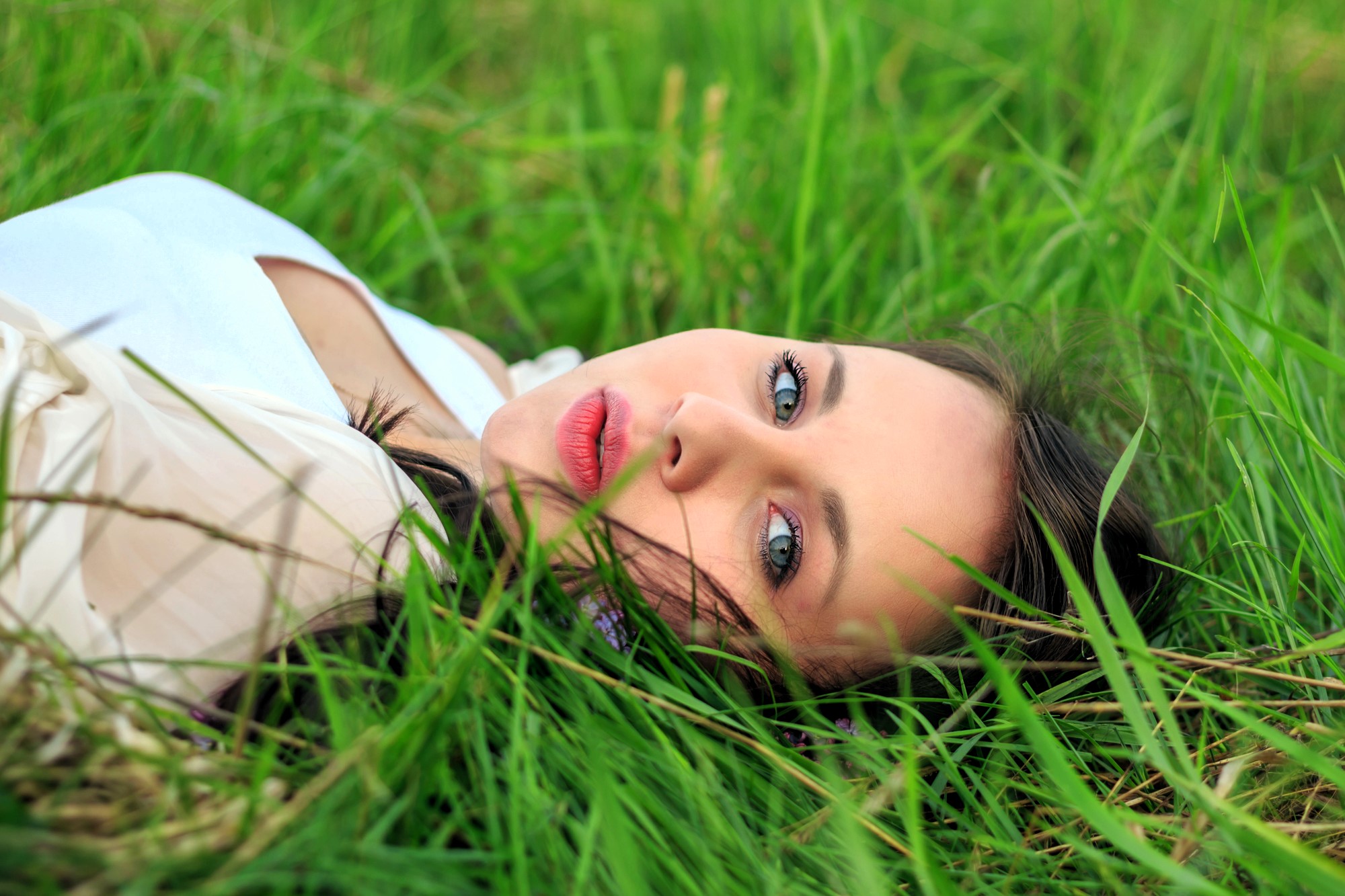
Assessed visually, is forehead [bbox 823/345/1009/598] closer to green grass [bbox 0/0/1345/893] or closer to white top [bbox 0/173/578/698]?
green grass [bbox 0/0/1345/893]

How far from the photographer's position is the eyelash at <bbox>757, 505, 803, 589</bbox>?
1371 mm

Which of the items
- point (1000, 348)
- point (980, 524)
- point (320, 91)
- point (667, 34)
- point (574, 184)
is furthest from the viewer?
point (667, 34)

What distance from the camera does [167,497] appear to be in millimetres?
1033

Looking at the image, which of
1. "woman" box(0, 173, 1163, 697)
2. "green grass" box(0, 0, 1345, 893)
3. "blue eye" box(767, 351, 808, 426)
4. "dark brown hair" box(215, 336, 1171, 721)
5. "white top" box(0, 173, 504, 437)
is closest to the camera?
"green grass" box(0, 0, 1345, 893)

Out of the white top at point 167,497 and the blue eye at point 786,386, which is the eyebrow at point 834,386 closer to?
the blue eye at point 786,386

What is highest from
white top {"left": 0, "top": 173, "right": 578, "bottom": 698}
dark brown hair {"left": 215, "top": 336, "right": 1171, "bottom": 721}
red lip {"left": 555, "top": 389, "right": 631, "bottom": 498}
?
white top {"left": 0, "top": 173, "right": 578, "bottom": 698}

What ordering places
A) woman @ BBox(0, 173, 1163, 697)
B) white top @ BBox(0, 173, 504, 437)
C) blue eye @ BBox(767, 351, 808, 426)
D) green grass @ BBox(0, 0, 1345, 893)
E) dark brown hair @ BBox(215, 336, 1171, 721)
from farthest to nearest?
1. blue eye @ BBox(767, 351, 808, 426)
2. white top @ BBox(0, 173, 504, 437)
3. dark brown hair @ BBox(215, 336, 1171, 721)
4. woman @ BBox(0, 173, 1163, 697)
5. green grass @ BBox(0, 0, 1345, 893)

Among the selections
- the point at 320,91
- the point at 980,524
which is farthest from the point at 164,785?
the point at 320,91

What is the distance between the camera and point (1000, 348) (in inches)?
75.2

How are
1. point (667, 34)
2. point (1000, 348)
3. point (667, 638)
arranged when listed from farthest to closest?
1. point (667, 34)
2. point (1000, 348)
3. point (667, 638)

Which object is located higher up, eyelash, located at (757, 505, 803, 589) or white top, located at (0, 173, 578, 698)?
white top, located at (0, 173, 578, 698)

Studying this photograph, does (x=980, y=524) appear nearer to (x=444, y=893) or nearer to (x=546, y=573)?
(x=546, y=573)

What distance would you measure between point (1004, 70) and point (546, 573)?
2529mm

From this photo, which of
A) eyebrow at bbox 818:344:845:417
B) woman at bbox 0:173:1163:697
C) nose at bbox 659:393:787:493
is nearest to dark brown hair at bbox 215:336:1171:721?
woman at bbox 0:173:1163:697
